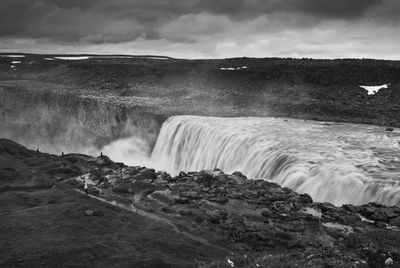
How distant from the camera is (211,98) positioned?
54781 millimetres

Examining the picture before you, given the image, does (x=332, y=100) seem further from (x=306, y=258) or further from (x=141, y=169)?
(x=306, y=258)

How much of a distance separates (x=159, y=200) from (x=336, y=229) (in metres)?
8.59

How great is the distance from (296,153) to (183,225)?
11433mm

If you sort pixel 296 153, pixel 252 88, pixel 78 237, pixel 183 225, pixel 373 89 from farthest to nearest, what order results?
pixel 252 88 < pixel 373 89 < pixel 296 153 < pixel 183 225 < pixel 78 237

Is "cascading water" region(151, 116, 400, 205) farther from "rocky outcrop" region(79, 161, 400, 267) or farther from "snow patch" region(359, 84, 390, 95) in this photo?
"snow patch" region(359, 84, 390, 95)

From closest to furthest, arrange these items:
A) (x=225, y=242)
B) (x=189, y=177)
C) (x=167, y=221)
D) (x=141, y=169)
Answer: (x=225, y=242), (x=167, y=221), (x=189, y=177), (x=141, y=169)

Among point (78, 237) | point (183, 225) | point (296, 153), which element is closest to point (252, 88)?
point (296, 153)

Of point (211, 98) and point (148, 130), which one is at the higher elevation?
point (211, 98)

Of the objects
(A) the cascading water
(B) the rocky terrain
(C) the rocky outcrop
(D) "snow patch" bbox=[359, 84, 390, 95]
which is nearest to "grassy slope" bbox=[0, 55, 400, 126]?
(D) "snow patch" bbox=[359, 84, 390, 95]

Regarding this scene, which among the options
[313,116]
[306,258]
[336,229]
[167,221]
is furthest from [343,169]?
[313,116]

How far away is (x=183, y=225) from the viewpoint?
17.1m

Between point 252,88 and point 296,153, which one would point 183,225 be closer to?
point 296,153

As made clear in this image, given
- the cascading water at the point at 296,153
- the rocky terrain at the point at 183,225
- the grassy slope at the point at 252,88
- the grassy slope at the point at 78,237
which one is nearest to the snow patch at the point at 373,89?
the grassy slope at the point at 252,88

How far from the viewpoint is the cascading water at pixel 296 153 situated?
2081 cm
